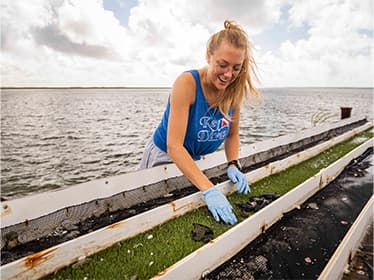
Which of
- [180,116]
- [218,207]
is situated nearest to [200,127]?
[180,116]

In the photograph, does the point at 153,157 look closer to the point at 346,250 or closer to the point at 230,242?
the point at 230,242

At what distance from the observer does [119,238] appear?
174 centimetres

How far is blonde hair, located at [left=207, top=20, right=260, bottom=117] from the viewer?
171 centimetres

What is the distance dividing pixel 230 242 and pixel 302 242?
0.72 metres

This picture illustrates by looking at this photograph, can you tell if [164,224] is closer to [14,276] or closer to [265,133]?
[14,276]

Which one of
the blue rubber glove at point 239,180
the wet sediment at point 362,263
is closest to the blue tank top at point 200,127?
the blue rubber glove at point 239,180

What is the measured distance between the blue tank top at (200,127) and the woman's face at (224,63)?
6.0 inches

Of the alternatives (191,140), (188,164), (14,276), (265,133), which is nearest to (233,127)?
(191,140)

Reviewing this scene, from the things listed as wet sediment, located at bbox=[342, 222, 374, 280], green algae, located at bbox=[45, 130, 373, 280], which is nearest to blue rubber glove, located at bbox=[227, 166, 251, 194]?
green algae, located at bbox=[45, 130, 373, 280]

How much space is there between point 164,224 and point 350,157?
3.93 m

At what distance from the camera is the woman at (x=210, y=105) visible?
174 centimetres

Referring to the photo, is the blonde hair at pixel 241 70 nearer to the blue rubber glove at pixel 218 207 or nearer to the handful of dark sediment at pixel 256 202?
the blue rubber glove at pixel 218 207

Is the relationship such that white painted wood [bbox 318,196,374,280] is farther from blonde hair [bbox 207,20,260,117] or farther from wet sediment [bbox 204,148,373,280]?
blonde hair [bbox 207,20,260,117]

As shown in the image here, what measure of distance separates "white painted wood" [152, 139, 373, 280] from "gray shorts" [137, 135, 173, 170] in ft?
3.49
